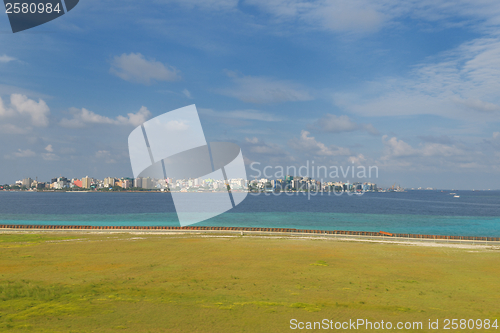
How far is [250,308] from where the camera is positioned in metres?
16.4

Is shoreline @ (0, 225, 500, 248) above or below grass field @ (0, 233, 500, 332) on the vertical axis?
below

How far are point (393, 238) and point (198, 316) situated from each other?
132ft

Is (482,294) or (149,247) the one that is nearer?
(482,294)

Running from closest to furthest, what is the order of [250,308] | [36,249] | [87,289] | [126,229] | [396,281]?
[250,308]
[87,289]
[396,281]
[36,249]
[126,229]

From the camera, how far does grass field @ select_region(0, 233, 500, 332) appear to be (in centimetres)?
1488

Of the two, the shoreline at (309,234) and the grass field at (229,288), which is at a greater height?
Result: the grass field at (229,288)

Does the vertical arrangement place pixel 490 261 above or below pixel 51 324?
below

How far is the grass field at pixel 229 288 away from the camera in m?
14.9

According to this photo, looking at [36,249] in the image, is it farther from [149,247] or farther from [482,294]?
[482,294]

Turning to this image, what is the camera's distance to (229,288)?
65.7ft

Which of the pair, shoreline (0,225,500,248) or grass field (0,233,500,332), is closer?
grass field (0,233,500,332)

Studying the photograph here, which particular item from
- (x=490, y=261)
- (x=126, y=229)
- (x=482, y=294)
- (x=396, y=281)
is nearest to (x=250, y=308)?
(x=396, y=281)

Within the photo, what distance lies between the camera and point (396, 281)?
22359mm

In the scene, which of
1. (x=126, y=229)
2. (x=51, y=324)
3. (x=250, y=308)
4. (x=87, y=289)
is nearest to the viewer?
(x=51, y=324)
